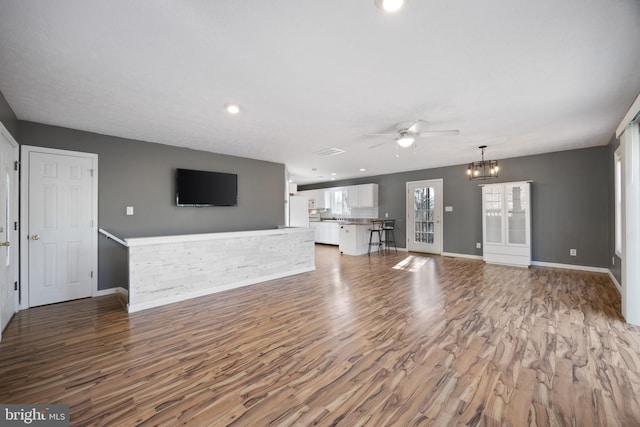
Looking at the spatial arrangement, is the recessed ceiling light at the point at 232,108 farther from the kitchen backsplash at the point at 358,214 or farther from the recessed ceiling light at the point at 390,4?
the kitchen backsplash at the point at 358,214

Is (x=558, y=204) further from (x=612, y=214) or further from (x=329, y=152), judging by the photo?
(x=329, y=152)

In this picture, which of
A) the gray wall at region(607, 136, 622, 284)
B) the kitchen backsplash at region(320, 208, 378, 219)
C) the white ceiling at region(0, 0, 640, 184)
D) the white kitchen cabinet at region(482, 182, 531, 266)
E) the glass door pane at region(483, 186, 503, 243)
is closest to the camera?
the white ceiling at region(0, 0, 640, 184)

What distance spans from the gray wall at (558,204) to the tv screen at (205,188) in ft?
18.1

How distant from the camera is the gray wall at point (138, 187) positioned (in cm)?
390

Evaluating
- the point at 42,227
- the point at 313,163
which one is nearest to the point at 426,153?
the point at 313,163

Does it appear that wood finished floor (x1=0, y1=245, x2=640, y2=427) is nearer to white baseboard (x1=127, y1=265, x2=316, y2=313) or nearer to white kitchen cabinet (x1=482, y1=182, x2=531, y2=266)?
white baseboard (x1=127, y1=265, x2=316, y2=313)

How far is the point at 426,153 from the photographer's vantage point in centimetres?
553

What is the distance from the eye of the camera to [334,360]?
2227 millimetres

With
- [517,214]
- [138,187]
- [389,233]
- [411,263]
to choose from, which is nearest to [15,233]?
[138,187]

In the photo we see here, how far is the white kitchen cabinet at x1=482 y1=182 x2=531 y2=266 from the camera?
5.67 meters

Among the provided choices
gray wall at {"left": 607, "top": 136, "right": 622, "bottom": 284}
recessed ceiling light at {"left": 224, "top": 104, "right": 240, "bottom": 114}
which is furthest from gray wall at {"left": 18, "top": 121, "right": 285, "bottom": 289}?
gray wall at {"left": 607, "top": 136, "right": 622, "bottom": 284}

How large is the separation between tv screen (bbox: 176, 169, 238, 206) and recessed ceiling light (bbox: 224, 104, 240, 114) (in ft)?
7.18

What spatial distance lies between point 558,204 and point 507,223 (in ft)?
3.29

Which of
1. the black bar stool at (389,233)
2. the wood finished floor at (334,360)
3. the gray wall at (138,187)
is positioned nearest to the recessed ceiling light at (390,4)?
the wood finished floor at (334,360)
